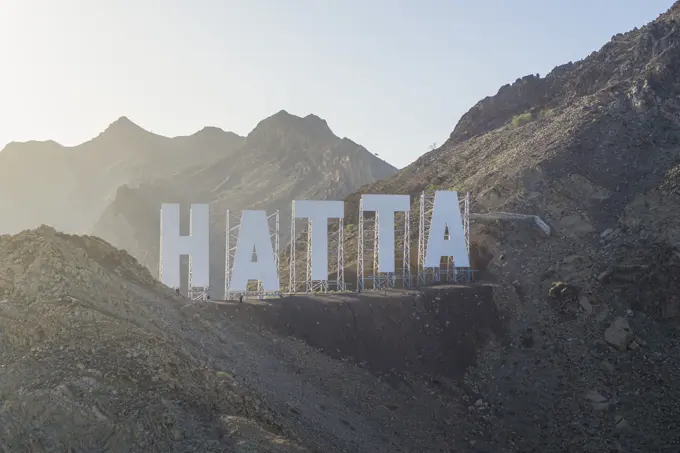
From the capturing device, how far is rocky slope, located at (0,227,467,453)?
1781 centimetres

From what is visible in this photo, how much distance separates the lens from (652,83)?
2372 inches

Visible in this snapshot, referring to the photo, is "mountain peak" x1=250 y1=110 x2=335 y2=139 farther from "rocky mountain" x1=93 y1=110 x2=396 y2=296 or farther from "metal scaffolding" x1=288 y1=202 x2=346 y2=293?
"metal scaffolding" x1=288 y1=202 x2=346 y2=293

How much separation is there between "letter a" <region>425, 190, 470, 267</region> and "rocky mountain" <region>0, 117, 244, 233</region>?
4939 inches

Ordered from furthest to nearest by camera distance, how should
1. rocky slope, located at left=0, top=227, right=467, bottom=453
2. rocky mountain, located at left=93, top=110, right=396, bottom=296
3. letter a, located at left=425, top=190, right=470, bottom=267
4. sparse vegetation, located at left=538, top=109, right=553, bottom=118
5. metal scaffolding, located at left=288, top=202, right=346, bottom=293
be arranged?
rocky mountain, located at left=93, top=110, right=396, bottom=296 → sparse vegetation, located at left=538, top=109, right=553, bottom=118 → letter a, located at left=425, top=190, right=470, bottom=267 → metal scaffolding, located at left=288, top=202, right=346, bottom=293 → rocky slope, located at left=0, top=227, right=467, bottom=453

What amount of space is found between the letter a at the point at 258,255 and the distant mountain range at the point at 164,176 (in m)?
63.9

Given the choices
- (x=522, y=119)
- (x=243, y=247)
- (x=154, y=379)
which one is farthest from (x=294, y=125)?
(x=154, y=379)

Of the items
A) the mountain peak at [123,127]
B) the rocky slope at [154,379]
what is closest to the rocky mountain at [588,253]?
the rocky slope at [154,379]

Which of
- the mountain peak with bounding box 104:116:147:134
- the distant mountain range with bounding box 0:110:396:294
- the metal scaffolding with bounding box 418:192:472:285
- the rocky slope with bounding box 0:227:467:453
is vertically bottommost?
the rocky slope with bounding box 0:227:467:453

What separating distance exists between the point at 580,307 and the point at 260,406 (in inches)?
947

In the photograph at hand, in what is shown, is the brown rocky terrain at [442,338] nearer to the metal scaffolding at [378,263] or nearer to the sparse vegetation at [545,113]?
the sparse vegetation at [545,113]

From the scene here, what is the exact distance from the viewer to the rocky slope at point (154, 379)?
1781 centimetres

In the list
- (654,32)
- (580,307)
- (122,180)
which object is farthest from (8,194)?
(580,307)

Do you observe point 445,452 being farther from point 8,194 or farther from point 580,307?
point 8,194

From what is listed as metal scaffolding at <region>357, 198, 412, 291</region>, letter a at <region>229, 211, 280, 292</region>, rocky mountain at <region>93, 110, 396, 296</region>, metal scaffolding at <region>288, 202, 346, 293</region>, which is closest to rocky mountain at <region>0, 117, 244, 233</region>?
rocky mountain at <region>93, 110, 396, 296</region>
